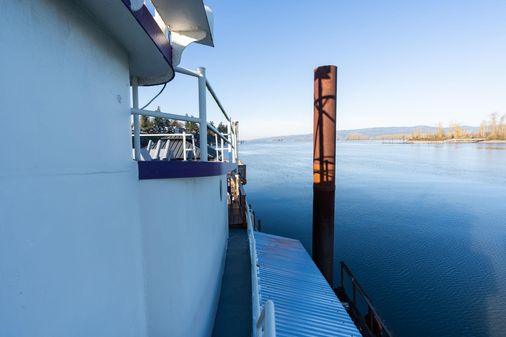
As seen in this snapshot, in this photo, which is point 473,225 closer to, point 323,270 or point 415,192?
point 415,192

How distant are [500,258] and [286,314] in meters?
16.6

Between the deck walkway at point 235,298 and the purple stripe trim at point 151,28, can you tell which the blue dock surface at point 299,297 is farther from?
the purple stripe trim at point 151,28

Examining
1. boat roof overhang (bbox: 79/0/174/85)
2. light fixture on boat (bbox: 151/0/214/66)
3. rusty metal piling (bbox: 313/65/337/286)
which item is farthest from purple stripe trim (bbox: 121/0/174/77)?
rusty metal piling (bbox: 313/65/337/286)

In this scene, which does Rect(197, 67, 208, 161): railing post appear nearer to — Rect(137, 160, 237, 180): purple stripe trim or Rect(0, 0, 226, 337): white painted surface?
Rect(137, 160, 237, 180): purple stripe trim

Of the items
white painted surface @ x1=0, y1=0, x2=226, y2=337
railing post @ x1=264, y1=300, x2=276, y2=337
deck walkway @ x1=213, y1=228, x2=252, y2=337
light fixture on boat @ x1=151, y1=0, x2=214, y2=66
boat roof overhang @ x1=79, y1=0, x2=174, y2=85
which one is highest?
light fixture on boat @ x1=151, y1=0, x2=214, y2=66

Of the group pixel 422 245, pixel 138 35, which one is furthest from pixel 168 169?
pixel 422 245

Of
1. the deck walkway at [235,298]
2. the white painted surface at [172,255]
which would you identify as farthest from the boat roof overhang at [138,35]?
the deck walkway at [235,298]

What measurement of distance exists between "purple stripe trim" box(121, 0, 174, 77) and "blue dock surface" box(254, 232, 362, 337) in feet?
15.0

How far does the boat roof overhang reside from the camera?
5.10ft

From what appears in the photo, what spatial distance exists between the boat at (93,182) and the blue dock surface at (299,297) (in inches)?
91.5

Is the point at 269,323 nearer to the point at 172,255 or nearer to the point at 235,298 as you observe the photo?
the point at 172,255

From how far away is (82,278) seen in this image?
4.93ft

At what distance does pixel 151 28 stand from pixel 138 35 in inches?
4.4

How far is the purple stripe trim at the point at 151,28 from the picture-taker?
5.44 feet
